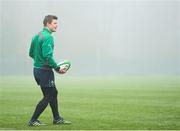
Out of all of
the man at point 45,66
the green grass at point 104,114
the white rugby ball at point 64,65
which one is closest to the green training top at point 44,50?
the man at point 45,66

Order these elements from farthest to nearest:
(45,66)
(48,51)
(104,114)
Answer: (104,114) → (45,66) → (48,51)

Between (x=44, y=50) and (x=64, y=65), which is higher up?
(x=44, y=50)

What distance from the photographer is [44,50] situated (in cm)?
1098

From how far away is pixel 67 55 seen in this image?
204 feet

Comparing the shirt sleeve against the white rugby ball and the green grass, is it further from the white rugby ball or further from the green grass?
the green grass

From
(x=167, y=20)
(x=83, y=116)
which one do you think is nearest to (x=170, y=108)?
(x=83, y=116)

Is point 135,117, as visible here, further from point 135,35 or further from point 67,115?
point 135,35

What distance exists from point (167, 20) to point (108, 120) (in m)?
49.3

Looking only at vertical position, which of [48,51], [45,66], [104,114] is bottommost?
[104,114]

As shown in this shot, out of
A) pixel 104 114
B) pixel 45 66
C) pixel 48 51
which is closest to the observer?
pixel 48 51

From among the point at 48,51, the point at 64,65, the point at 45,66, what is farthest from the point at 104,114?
the point at 48,51

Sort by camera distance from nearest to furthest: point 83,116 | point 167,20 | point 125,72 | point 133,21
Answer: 1. point 83,116
2. point 125,72
3. point 167,20
4. point 133,21

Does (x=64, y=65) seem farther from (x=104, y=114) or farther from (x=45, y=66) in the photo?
(x=104, y=114)

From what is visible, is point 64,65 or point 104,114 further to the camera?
point 104,114
